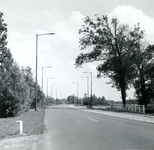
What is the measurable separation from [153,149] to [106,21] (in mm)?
34169

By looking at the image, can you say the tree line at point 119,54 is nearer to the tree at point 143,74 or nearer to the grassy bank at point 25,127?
the tree at point 143,74

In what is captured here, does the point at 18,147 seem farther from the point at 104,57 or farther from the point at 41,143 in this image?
the point at 104,57

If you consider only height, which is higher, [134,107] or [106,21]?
A: [106,21]

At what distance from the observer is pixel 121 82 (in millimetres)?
38812

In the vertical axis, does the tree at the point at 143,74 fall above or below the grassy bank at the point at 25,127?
above

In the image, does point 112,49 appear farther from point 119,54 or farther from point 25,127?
point 25,127

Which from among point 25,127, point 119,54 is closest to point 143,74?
point 119,54

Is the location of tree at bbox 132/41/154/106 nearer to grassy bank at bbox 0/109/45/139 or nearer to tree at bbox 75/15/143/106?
tree at bbox 75/15/143/106

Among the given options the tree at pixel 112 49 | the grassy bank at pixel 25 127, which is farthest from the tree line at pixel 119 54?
the grassy bank at pixel 25 127

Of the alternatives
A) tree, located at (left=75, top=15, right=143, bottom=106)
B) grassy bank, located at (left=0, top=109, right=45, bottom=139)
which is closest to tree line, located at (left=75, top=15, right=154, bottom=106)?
tree, located at (left=75, top=15, right=143, bottom=106)

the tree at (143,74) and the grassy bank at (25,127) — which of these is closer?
the grassy bank at (25,127)

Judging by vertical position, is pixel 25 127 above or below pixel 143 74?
below

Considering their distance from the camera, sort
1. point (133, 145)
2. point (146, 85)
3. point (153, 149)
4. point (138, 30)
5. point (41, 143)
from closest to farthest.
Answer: point (153, 149)
point (133, 145)
point (41, 143)
point (138, 30)
point (146, 85)

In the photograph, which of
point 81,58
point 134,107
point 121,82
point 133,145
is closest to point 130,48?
point 121,82
